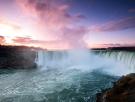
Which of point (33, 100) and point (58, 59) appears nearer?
point (33, 100)

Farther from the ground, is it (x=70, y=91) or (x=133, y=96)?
(x=133, y=96)

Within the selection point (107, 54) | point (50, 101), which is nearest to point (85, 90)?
point (50, 101)

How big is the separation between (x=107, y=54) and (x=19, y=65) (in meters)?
21.0

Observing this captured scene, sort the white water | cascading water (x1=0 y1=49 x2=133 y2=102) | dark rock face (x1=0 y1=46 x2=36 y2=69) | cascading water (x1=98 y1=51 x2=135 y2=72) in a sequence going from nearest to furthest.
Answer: cascading water (x1=0 y1=49 x2=133 y2=102) < cascading water (x1=98 y1=51 x2=135 y2=72) < the white water < dark rock face (x1=0 y1=46 x2=36 y2=69)

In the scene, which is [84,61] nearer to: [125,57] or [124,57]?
[124,57]

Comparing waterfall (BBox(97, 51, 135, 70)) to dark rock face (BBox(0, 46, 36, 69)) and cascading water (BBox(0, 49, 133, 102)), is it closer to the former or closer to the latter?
cascading water (BBox(0, 49, 133, 102))

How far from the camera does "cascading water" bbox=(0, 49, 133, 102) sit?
15.6 metres

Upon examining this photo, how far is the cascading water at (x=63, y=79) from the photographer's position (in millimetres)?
15602

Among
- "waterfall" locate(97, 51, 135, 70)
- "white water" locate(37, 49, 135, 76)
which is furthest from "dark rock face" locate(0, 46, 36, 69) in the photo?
"waterfall" locate(97, 51, 135, 70)

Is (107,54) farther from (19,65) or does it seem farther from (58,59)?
(19,65)

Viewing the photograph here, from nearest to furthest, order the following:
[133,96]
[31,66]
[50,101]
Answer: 1. [133,96]
2. [50,101]
3. [31,66]

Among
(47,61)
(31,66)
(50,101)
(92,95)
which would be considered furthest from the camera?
(47,61)

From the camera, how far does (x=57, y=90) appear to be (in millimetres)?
17516

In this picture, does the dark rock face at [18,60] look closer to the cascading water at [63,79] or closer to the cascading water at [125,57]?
the cascading water at [63,79]
